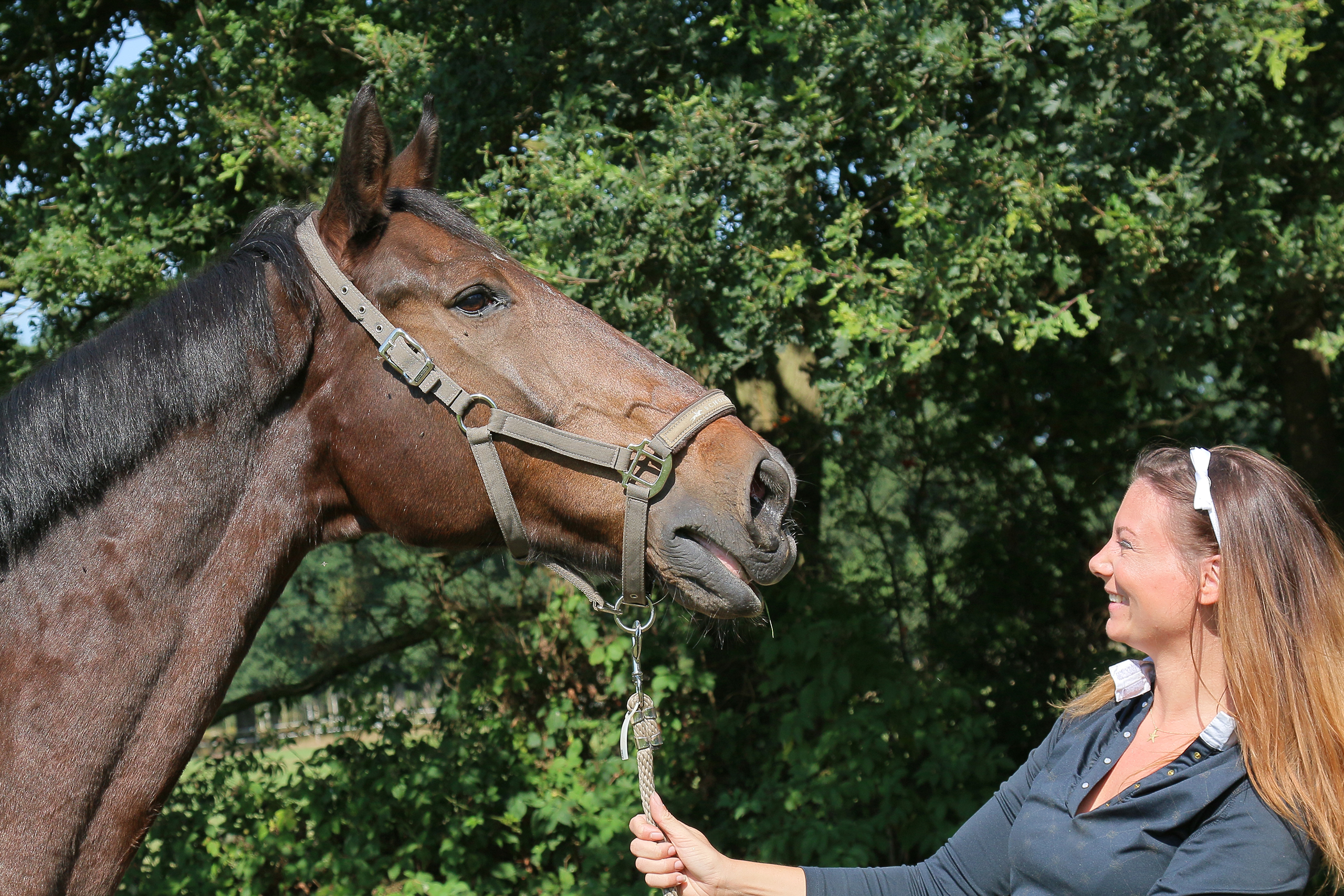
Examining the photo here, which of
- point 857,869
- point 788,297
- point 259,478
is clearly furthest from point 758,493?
point 788,297

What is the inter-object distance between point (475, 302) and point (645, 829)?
3.42 feet

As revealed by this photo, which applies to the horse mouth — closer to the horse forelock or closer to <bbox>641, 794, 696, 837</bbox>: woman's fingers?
<bbox>641, 794, 696, 837</bbox>: woman's fingers

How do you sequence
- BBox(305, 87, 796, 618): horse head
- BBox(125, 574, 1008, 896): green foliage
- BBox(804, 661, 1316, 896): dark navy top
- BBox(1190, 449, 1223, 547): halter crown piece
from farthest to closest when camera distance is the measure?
1. BBox(125, 574, 1008, 896): green foliage
2. BBox(305, 87, 796, 618): horse head
3. BBox(1190, 449, 1223, 547): halter crown piece
4. BBox(804, 661, 1316, 896): dark navy top

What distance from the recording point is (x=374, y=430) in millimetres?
1858

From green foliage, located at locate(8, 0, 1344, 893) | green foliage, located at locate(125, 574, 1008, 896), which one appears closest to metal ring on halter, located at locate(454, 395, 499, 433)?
green foliage, located at locate(8, 0, 1344, 893)

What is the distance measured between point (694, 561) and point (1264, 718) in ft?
3.04

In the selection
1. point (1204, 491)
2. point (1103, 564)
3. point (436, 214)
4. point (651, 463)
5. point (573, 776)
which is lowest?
point (573, 776)

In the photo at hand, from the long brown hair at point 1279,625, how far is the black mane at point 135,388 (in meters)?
1.67

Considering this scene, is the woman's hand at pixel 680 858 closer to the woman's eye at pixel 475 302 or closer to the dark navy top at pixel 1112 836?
the dark navy top at pixel 1112 836

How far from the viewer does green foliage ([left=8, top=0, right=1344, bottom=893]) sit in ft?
10.6

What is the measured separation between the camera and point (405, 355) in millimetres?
1836

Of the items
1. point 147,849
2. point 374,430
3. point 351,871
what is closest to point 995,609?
point 351,871

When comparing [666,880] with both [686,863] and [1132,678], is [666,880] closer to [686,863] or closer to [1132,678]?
[686,863]

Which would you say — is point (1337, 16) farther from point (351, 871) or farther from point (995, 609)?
point (351, 871)
